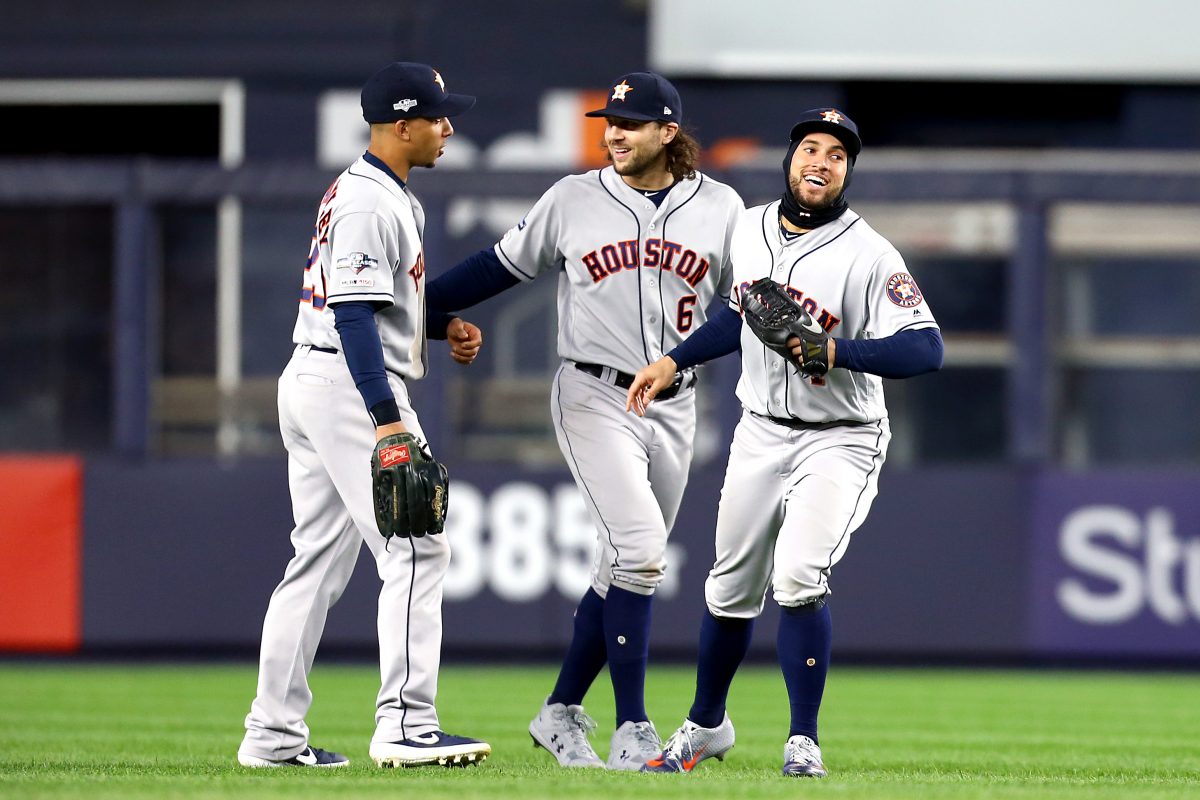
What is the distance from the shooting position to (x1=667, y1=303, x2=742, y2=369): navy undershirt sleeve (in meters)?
5.25

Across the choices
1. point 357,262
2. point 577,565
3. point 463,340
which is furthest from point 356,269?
point 577,565

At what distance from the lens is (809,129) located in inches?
203

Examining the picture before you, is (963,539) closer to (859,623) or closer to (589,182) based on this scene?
(859,623)

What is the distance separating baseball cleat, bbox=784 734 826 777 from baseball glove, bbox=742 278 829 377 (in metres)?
Result: 0.98

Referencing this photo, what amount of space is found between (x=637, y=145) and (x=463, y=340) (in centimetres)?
78

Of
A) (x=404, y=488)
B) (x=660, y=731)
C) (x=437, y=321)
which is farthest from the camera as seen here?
(x=660, y=731)

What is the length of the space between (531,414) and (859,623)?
1965 mm

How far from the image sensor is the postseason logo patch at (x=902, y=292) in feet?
16.6

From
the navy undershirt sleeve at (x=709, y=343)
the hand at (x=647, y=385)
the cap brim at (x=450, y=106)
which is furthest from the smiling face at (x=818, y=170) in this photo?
the cap brim at (x=450, y=106)

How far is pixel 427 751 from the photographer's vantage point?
16.0 feet

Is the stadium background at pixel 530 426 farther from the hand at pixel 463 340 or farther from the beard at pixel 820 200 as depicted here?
the beard at pixel 820 200

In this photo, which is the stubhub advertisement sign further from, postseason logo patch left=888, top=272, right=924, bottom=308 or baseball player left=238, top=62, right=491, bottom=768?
baseball player left=238, top=62, right=491, bottom=768

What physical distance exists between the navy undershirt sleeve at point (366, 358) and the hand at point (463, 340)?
0.76 metres

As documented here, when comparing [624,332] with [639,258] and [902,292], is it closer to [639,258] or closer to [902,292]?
[639,258]
